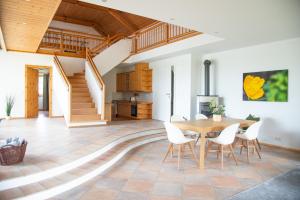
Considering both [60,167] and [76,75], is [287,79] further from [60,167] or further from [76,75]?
[76,75]

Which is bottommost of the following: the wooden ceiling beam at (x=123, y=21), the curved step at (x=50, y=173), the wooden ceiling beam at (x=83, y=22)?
the curved step at (x=50, y=173)

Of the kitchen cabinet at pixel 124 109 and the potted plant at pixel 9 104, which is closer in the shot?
the potted plant at pixel 9 104

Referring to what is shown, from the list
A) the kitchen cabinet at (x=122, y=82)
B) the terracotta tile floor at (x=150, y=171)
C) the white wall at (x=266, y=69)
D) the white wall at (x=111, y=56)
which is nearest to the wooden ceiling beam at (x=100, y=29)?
the kitchen cabinet at (x=122, y=82)

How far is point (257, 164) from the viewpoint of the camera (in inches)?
168

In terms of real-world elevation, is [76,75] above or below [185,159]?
above

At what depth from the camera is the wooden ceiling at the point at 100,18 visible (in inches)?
371

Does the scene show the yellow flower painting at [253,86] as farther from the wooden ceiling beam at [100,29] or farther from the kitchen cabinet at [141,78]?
the wooden ceiling beam at [100,29]

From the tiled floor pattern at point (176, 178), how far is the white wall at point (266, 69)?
0.79 m

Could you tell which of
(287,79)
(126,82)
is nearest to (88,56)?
(126,82)

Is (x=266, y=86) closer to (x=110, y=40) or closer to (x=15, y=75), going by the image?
(x=110, y=40)

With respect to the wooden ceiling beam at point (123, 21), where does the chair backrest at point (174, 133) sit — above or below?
below

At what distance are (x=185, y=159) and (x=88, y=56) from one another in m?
5.32

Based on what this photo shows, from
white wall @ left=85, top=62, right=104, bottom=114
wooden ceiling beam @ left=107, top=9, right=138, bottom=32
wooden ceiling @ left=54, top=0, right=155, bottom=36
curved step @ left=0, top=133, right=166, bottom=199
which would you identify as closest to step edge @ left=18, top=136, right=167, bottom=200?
curved step @ left=0, top=133, right=166, bottom=199

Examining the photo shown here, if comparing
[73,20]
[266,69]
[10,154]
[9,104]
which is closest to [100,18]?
[73,20]
